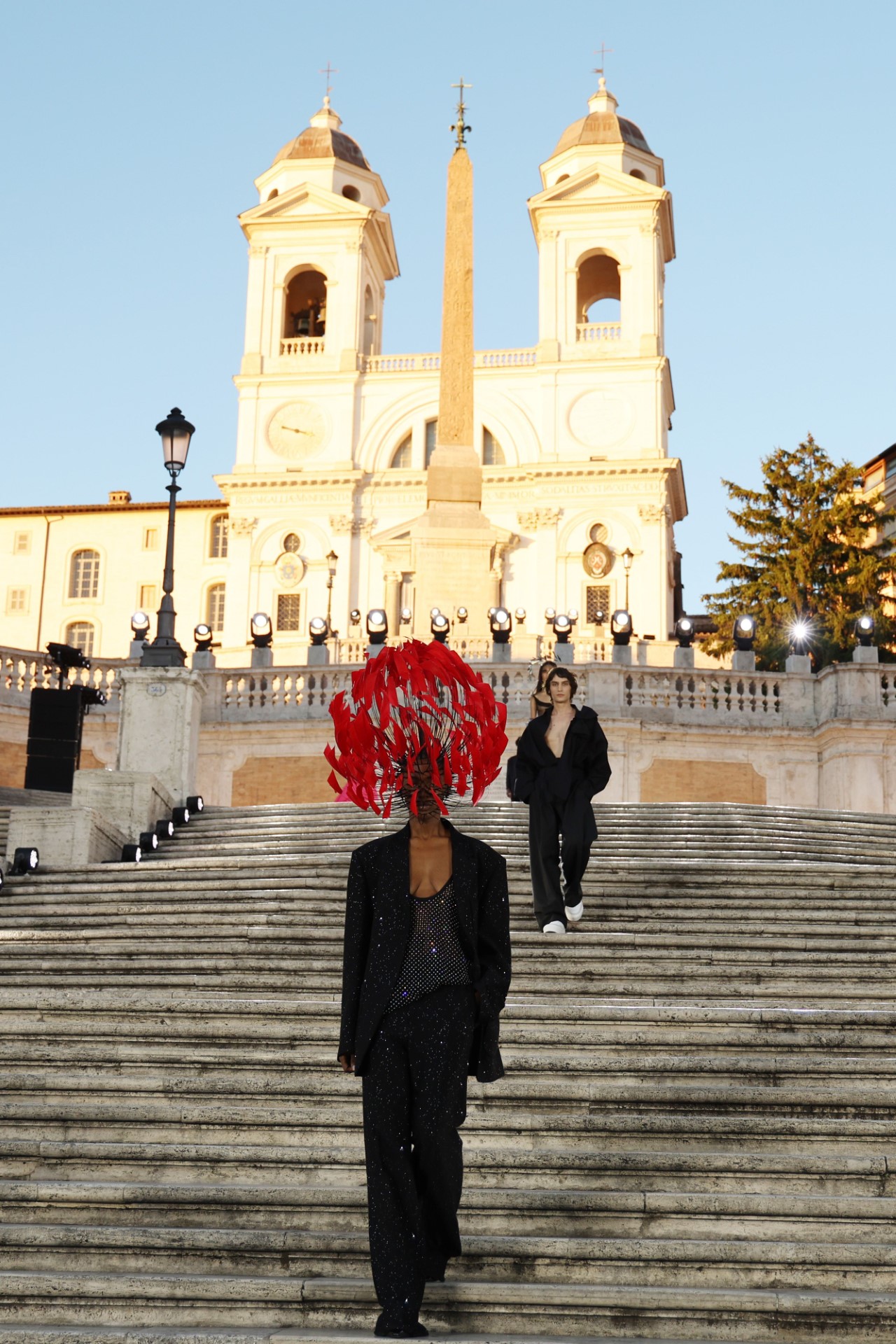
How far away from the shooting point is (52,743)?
20.2m

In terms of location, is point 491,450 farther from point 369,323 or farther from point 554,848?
point 554,848

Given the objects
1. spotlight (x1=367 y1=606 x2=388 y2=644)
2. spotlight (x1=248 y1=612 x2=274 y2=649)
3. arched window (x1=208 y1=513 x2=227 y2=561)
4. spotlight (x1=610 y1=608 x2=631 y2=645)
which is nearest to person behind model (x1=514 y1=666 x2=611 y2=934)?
spotlight (x1=610 y1=608 x2=631 y2=645)

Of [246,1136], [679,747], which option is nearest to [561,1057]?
[246,1136]

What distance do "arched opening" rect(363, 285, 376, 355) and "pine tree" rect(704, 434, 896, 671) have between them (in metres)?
18.8

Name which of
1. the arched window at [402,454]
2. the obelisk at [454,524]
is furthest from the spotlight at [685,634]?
the arched window at [402,454]

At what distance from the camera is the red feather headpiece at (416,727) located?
5.95 m

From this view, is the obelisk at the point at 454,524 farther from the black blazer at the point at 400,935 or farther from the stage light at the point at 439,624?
the black blazer at the point at 400,935

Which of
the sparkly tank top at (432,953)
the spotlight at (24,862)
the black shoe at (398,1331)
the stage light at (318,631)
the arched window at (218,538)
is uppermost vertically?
the arched window at (218,538)

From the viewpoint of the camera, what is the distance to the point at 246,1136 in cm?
720

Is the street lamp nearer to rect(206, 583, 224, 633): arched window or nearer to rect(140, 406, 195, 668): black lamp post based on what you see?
rect(206, 583, 224, 633): arched window

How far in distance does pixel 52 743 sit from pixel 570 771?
11.5 meters

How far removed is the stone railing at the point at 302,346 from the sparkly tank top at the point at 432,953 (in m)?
59.1

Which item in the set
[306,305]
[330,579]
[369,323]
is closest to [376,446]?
[369,323]

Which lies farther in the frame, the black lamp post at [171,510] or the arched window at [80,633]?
the arched window at [80,633]
